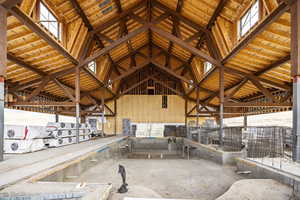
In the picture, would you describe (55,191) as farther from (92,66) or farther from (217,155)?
(92,66)

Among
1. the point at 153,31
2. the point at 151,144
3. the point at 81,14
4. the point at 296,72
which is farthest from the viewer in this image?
the point at 151,144

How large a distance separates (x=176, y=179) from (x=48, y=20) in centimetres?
898

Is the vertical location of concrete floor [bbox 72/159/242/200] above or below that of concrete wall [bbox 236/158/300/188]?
below

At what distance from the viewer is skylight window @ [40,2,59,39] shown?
888 cm

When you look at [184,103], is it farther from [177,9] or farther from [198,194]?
[198,194]

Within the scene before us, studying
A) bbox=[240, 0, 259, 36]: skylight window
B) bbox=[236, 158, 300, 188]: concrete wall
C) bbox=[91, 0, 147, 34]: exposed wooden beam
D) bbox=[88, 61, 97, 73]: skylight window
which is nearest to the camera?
bbox=[236, 158, 300, 188]: concrete wall

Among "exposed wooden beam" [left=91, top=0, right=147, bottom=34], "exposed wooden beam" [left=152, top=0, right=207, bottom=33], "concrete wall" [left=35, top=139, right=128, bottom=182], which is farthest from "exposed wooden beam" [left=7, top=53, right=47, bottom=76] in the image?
"exposed wooden beam" [left=152, top=0, right=207, bottom=33]

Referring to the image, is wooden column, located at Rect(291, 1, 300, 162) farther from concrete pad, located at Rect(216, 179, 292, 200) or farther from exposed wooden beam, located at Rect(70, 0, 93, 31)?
exposed wooden beam, located at Rect(70, 0, 93, 31)

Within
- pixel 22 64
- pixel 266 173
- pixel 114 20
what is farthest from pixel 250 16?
pixel 22 64

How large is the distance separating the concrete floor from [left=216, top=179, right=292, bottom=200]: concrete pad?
4.64 feet

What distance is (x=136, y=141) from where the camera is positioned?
20.5 meters

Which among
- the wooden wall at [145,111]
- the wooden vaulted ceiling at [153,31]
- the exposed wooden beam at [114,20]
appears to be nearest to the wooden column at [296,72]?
the wooden vaulted ceiling at [153,31]

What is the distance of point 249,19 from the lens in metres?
9.12

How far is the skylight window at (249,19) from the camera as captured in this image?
8555mm
